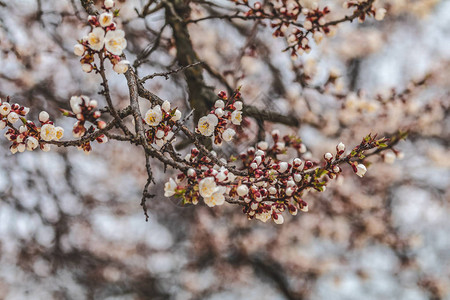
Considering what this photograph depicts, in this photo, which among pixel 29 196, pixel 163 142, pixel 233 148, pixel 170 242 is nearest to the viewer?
pixel 163 142

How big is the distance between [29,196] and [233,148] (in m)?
3.21

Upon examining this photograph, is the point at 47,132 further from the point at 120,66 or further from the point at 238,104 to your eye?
the point at 238,104

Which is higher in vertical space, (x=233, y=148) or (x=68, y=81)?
(x=68, y=81)

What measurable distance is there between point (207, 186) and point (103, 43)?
67cm

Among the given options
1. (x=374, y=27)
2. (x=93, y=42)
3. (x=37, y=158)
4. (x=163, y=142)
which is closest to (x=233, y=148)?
(x=163, y=142)

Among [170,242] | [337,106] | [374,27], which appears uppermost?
[374,27]

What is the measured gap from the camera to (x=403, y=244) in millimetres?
7766

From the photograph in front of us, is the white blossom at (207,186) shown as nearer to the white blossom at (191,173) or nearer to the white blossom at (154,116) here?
the white blossom at (191,173)

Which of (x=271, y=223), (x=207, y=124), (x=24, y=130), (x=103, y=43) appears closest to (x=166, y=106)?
(x=207, y=124)

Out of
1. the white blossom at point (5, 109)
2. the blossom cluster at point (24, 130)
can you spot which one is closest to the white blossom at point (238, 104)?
the blossom cluster at point (24, 130)

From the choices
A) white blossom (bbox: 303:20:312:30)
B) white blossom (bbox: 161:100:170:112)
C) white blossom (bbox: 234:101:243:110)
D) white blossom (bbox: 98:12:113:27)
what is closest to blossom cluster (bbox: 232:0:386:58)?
white blossom (bbox: 303:20:312:30)

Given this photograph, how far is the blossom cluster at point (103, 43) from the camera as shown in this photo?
4.69 ft

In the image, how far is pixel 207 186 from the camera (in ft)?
5.23

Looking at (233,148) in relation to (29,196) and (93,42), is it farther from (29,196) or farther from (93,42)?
(29,196)
